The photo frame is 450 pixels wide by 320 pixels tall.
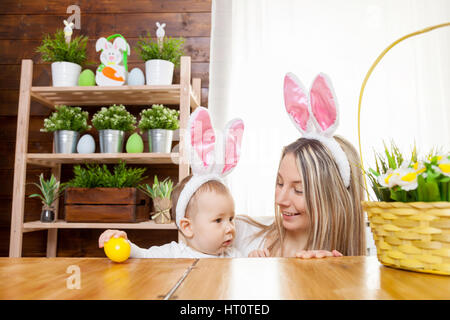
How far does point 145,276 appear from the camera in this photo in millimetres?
539

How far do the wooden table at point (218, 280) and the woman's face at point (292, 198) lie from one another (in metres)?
0.53

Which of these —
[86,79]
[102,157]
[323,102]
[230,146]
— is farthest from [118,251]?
[86,79]

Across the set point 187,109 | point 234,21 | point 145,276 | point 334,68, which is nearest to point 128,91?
point 187,109

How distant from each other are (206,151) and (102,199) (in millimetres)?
793

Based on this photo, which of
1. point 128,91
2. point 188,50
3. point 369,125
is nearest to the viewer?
point 128,91

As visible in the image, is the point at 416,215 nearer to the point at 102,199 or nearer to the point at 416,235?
the point at 416,235

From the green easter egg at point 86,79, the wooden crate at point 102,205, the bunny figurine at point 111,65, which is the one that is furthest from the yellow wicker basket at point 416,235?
the green easter egg at point 86,79

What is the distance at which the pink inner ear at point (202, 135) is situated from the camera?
1117mm

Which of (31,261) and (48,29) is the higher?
(48,29)

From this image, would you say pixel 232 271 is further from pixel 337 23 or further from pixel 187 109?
pixel 337 23

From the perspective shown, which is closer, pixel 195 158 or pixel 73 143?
pixel 195 158

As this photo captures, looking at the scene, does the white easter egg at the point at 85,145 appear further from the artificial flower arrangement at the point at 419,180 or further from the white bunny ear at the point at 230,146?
the artificial flower arrangement at the point at 419,180

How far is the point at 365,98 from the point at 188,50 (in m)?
1.06

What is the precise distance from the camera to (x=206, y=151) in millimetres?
1185
